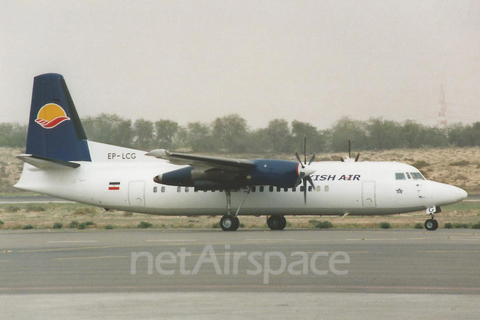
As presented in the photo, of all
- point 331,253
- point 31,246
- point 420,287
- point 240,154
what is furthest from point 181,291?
point 240,154

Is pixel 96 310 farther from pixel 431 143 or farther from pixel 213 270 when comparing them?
pixel 431 143

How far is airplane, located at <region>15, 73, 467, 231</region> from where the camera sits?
91.4 ft

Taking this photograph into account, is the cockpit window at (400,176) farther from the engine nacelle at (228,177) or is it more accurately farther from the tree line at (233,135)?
the tree line at (233,135)

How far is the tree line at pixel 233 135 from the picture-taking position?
43.4 m

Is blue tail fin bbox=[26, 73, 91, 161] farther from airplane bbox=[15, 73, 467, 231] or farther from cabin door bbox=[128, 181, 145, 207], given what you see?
cabin door bbox=[128, 181, 145, 207]

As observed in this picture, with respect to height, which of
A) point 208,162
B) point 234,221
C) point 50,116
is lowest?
point 234,221

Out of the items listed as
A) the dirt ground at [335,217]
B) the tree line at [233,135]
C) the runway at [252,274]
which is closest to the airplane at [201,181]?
the dirt ground at [335,217]

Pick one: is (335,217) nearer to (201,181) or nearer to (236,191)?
(236,191)

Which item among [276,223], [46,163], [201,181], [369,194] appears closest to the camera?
[369,194]

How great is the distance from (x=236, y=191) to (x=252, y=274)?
51.7 feet

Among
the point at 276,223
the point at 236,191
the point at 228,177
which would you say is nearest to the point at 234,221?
the point at 236,191

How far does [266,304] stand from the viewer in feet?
34.1

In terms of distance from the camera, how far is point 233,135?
43.4 metres

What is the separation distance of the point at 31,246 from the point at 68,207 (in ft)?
97.5
